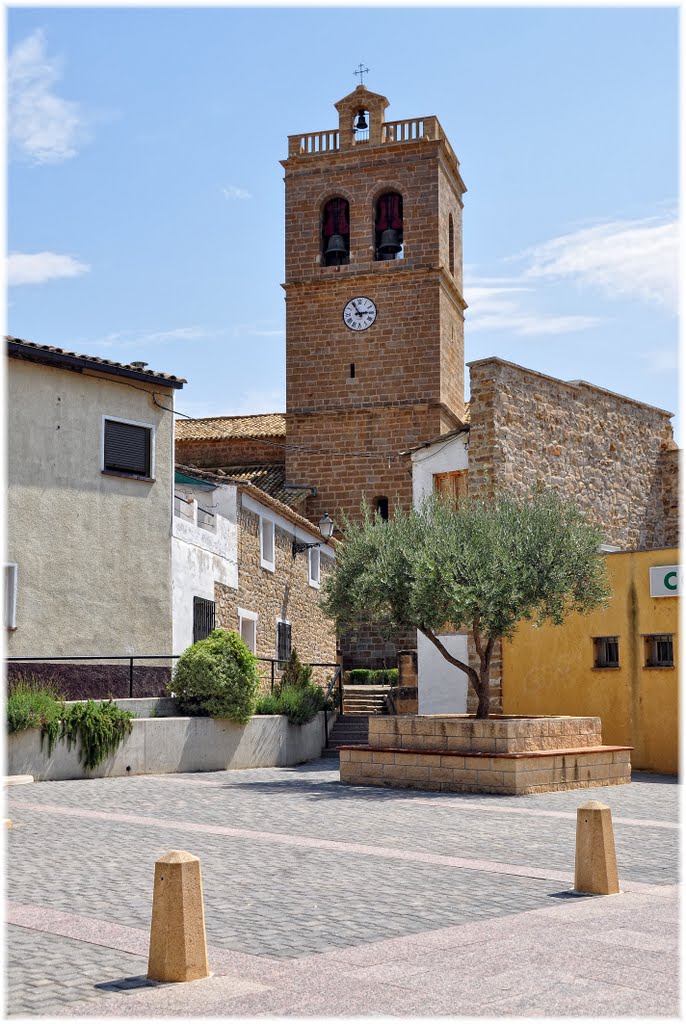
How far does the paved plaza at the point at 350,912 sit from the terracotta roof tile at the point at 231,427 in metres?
32.1

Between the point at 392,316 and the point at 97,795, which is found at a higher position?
the point at 392,316

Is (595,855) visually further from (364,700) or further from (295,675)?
(364,700)

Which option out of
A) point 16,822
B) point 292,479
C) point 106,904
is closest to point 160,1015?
point 106,904

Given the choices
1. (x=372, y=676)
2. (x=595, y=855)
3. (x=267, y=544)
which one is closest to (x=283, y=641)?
(x=267, y=544)

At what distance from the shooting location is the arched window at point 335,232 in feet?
147

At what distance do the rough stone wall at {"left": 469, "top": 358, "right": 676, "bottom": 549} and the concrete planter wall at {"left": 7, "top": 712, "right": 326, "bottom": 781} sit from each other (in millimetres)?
5679

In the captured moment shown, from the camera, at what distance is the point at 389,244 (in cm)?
4431

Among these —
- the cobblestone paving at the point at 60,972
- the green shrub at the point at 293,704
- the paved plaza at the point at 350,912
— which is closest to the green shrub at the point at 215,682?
the green shrub at the point at 293,704

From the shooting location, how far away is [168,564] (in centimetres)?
2258

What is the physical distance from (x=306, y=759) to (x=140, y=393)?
7422 millimetres

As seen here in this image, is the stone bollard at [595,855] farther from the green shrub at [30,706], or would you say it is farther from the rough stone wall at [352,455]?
the rough stone wall at [352,455]

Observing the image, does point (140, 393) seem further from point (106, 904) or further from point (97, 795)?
point (106, 904)

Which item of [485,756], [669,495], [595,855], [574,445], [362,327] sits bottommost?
[485,756]

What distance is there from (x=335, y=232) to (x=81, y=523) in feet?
88.2
